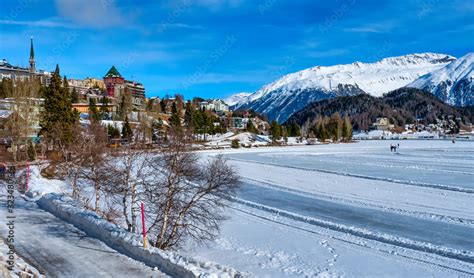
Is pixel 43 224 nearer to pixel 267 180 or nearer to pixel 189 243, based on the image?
pixel 189 243

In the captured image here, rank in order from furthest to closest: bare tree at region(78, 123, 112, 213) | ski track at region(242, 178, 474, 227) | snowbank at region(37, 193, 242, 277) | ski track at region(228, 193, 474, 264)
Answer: ski track at region(242, 178, 474, 227) → bare tree at region(78, 123, 112, 213) → ski track at region(228, 193, 474, 264) → snowbank at region(37, 193, 242, 277)

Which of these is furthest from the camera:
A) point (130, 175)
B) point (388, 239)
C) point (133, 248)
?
point (388, 239)

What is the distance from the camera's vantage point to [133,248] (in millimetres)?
11531

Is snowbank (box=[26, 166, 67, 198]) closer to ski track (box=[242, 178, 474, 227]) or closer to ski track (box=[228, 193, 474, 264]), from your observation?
ski track (box=[228, 193, 474, 264])

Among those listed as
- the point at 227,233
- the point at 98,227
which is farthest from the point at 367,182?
the point at 98,227

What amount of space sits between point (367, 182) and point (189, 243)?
22491 millimetres

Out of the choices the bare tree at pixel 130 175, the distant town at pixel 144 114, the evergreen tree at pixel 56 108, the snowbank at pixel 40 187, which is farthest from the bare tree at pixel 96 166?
the distant town at pixel 144 114

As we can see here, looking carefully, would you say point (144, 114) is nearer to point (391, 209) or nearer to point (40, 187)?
point (40, 187)

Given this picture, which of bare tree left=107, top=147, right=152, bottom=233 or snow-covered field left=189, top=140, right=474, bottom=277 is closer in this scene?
snow-covered field left=189, top=140, right=474, bottom=277

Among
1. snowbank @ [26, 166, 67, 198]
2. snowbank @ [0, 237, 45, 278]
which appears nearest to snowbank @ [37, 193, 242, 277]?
snowbank @ [0, 237, 45, 278]

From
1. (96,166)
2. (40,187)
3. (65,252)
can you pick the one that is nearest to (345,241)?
(65,252)

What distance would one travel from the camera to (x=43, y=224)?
48.5 feet

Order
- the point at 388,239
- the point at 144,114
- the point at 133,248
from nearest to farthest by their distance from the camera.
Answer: the point at 133,248
the point at 388,239
the point at 144,114

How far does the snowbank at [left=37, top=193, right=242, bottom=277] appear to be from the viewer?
32.7 ft
